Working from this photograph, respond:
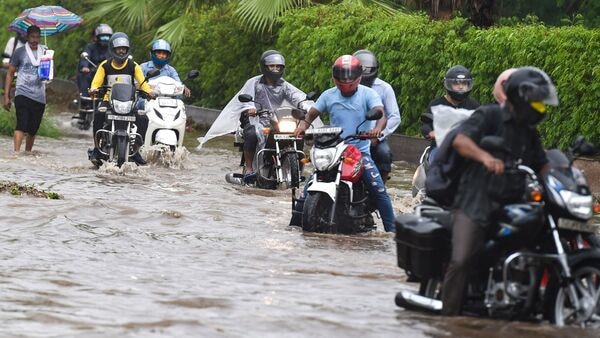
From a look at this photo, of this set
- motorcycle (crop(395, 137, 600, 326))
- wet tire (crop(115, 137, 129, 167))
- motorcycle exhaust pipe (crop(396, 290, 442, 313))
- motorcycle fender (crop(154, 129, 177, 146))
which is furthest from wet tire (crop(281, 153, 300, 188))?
motorcycle (crop(395, 137, 600, 326))

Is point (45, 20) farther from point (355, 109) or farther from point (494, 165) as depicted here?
point (494, 165)

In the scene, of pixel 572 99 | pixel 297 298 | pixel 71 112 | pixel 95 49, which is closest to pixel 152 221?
pixel 297 298

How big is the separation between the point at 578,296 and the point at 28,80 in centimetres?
1469

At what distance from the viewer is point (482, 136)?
896 cm

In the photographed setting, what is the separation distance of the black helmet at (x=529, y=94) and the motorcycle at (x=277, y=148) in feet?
28.3

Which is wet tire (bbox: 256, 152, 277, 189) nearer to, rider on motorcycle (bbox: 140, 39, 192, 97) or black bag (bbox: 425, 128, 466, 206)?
rider on motorcycle (bbox: 140, 39, 192, 97)

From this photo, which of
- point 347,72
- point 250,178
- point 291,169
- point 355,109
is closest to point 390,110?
point 355,109

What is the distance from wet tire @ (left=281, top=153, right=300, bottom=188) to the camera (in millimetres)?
17147

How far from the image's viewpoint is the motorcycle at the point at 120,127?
19672mm

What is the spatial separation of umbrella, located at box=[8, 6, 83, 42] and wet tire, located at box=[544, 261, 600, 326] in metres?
18.6

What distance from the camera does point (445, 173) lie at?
9.27 metres

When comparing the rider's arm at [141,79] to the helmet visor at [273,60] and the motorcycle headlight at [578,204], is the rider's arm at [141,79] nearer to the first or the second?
the helmet visor at [273,60]

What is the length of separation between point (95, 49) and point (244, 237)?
13.5m

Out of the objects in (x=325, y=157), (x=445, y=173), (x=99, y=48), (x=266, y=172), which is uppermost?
(x=99, y=48)
